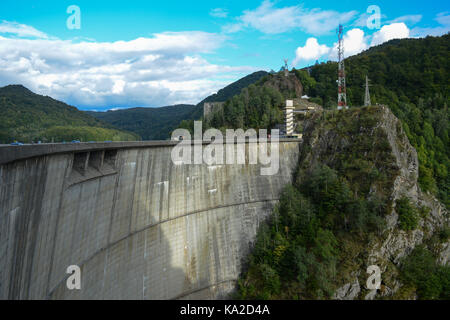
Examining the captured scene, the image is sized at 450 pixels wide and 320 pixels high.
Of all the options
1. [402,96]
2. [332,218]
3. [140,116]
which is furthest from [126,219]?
[140,116]

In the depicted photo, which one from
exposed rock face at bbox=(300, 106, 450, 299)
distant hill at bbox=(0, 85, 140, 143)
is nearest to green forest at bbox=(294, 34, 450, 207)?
exposed rock face at bbox=(300, 106, 450, 299)

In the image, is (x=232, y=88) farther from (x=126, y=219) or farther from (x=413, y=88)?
(x=126, y=219)

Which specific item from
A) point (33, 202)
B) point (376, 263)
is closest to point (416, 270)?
point (376, 263)

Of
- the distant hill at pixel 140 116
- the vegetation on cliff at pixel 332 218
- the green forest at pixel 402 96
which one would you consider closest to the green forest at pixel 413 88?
the green forest at pixel 402 96

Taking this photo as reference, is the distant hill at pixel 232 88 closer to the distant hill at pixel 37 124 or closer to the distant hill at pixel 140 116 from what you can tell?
the distant hill at pixel 140 116
